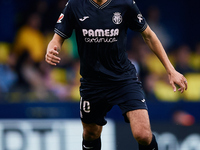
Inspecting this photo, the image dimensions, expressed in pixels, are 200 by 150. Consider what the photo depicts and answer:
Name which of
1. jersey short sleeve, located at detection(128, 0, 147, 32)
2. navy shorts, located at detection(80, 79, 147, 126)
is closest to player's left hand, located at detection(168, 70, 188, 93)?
navy shorts, located at detection(80, 79, 147, 126)

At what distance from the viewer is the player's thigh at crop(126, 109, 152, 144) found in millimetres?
4598

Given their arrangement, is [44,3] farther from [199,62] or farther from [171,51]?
[199,62]

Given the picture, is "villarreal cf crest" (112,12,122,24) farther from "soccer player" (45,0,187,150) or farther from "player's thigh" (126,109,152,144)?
"player's thigh" (126,109,152,144)

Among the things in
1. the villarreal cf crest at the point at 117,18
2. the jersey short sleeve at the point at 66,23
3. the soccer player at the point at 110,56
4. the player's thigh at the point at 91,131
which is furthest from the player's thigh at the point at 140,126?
the jersey short sleeve at the point at 66,23

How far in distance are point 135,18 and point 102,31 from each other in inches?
14.6

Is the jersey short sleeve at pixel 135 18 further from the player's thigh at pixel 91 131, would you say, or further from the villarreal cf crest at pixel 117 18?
the player's thigh at pixel 91 131

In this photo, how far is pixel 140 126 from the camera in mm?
4602

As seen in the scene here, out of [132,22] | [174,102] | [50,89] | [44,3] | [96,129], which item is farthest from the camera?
[44,3]

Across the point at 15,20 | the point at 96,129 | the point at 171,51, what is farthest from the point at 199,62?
the point at 96,129

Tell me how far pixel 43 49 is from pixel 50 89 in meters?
0.87

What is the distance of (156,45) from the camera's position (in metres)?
4.89

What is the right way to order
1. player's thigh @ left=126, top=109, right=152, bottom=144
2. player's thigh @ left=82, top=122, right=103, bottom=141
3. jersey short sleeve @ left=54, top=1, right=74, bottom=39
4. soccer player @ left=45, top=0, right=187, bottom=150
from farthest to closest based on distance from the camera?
player's thigh @ left=82, top=122, right=103, bottom=141
jersey short sleeve @ left=54, top=1, right=74, bottom=39
soccer player @ left=45, top=0, right=187, bottom=150
player's thigh @ left=126, top=109, right=152, bottom=144

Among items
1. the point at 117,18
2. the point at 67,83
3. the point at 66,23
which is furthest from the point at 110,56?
the point at 67,83

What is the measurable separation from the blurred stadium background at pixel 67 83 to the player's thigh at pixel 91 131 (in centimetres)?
168
